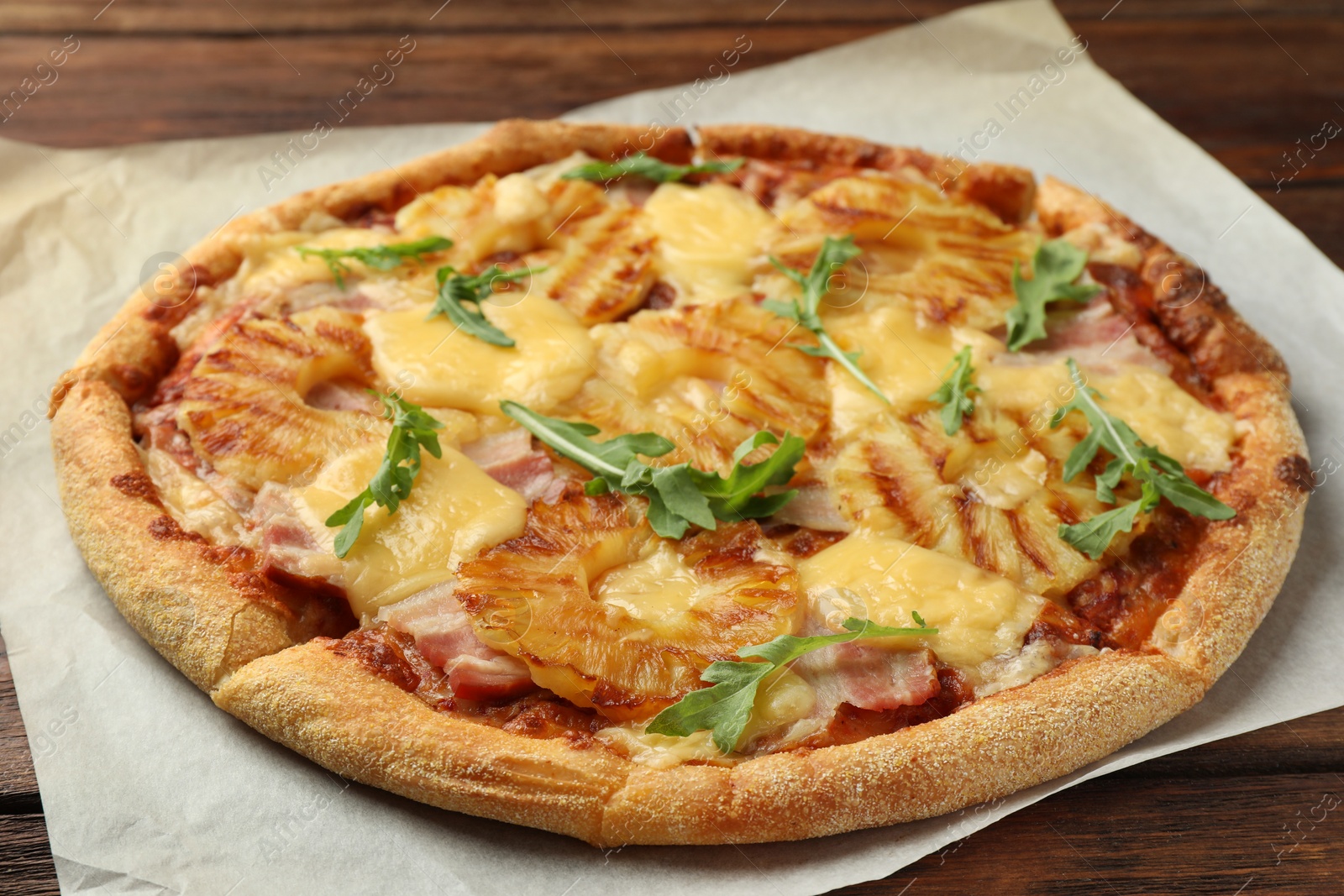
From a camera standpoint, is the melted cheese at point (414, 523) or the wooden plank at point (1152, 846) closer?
the wooden plank at point (1152, 846)

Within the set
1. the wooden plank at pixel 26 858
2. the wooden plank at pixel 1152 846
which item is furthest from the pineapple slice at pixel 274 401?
the wooden plank at pixel 1152 846

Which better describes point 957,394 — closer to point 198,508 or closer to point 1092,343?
point 1092,343

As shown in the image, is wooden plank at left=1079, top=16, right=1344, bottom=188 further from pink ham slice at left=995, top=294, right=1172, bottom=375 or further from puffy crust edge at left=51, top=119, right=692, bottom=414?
puffy crust edge at left=51, top=119, right=692, bottom=414

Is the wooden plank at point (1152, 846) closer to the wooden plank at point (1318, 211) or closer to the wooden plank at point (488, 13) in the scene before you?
the wooden plank at point (1318, 211)

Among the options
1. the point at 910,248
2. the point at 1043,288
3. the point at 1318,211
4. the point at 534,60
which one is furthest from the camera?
the point at 534,60

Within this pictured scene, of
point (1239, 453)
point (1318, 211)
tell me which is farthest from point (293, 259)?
point (1318, 211)

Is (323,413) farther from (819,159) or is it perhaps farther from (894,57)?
(894,57)

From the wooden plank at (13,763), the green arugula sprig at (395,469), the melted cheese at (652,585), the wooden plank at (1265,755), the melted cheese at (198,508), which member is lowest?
the wooden plank at (1265,755)
